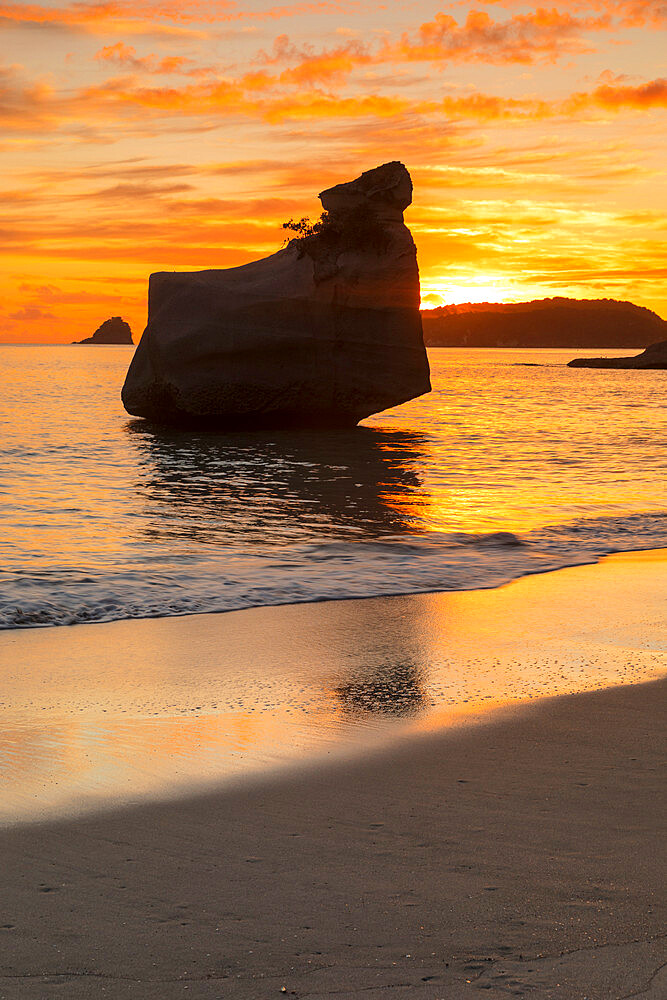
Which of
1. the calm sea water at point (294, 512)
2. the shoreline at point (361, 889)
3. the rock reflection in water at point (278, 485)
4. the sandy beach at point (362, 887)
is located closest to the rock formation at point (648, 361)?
the calm sea water at point (294, 512)

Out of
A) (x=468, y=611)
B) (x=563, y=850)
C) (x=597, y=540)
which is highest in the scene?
(x=563, y=850)

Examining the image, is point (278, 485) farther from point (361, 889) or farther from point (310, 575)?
point (361, 889)

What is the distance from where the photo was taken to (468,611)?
28.6 ft

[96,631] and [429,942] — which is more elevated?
[429,942]

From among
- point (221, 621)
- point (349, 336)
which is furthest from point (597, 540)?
point (349, 336)

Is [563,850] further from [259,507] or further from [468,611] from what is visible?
[259,507]

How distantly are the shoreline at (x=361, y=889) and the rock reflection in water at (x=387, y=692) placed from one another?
38.5 inches

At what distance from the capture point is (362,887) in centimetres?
329

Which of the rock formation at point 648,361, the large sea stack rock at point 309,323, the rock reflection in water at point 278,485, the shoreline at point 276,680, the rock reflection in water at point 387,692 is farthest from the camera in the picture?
the rock formation at point 648,361

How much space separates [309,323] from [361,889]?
88.6ft

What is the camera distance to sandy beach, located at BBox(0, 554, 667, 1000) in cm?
278

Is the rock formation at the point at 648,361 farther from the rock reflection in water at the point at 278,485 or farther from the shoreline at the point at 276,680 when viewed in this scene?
the shoreline at the point at 276,680

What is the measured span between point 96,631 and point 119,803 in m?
4.03

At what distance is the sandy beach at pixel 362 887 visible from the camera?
2777mm
